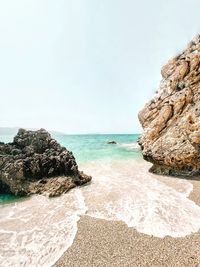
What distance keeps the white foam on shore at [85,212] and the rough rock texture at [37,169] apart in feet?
4.46

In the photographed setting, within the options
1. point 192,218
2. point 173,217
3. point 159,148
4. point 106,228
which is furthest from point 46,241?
point 159,148

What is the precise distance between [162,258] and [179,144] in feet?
45.2

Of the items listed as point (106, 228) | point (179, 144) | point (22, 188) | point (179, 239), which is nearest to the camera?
point (179, 239)

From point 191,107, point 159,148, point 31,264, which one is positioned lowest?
point 31,264

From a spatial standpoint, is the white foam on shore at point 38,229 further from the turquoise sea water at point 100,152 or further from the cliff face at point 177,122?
the cliff face at point 177,122

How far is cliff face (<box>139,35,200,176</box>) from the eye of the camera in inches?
800

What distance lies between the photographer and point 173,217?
1268 cm

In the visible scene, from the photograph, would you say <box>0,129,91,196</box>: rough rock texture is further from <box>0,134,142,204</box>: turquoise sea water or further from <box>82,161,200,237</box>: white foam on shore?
<box>82,161,200,237</box>: white foam on shore

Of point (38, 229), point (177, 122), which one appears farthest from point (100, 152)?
point (38, 229)

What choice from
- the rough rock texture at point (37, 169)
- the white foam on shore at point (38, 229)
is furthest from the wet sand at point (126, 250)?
the rough rock texture at point (37, 169)

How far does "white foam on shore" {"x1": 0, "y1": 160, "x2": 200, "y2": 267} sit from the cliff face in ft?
7.08

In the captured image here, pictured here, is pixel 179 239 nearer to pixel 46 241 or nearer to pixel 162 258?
pixel 162 258

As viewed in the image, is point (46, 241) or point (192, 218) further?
point (192, 218)

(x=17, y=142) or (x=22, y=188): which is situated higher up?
(x=17, y=142)
